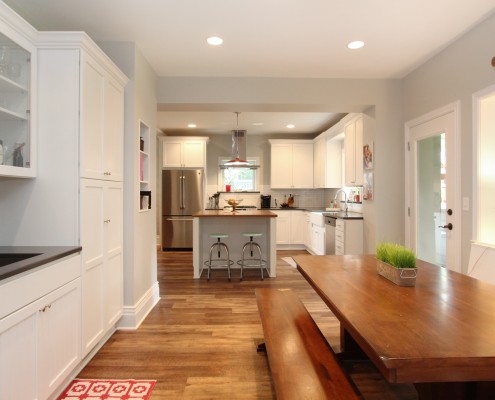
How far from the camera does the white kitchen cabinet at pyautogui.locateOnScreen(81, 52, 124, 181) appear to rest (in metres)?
2.28

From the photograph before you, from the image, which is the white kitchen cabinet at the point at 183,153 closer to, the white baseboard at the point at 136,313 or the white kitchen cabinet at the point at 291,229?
the white kitchen cabinet at the point at 291,229

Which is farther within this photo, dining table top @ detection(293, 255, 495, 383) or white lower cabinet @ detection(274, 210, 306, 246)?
white lower cabinet @ detection(274, 210, 306, 246)

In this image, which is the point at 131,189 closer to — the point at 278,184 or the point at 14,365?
the point at 14,365

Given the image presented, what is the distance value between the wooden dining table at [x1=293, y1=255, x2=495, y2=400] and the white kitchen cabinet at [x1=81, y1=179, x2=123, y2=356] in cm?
153

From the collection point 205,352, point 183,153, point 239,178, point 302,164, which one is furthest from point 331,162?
point 205,352

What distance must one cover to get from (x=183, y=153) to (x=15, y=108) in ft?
17.2

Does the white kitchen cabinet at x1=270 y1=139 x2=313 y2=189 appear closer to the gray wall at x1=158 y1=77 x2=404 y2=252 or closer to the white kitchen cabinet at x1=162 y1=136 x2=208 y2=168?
the white kitchen cabinet at x1=162 y1=136 x2=208 y2=168

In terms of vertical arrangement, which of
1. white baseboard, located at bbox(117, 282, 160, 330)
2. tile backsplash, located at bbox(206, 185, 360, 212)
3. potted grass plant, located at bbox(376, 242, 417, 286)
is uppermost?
tile backsplash, located at bbox(206, 185, 360, 212)

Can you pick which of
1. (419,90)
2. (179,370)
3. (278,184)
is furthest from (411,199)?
(278,184)

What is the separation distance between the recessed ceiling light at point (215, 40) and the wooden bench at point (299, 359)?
2.41 m

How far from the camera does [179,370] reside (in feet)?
7.50

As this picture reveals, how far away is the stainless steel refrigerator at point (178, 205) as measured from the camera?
7.10 m

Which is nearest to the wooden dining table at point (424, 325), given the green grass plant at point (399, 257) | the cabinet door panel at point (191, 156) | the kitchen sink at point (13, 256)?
the green grass plant at point (399, 257)

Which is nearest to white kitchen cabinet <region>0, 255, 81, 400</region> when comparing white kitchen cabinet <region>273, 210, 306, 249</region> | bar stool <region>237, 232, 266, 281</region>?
Result: bar stool <region>237, 232, 266, 281</region>
